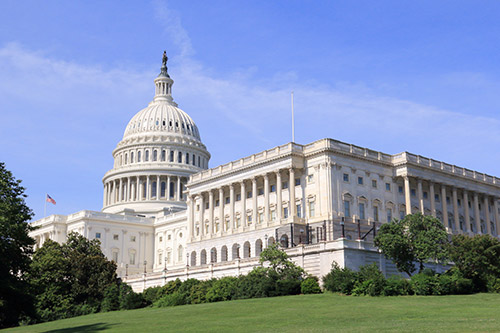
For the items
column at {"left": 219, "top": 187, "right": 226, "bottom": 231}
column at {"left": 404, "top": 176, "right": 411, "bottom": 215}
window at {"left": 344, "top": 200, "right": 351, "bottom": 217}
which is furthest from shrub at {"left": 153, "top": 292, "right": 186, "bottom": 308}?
column at {"left": 404, "top": 176, "right": 411, "bottom": 215}

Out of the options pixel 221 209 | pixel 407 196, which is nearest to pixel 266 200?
pixel 221 209

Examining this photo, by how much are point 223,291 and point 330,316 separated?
24.7m

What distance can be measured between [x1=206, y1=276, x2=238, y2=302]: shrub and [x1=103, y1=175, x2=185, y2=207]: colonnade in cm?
8014

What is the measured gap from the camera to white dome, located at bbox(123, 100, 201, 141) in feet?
511

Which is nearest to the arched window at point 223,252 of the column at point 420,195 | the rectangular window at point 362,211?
the rectangular window at point 362,211

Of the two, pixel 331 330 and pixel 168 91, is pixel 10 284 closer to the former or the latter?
pixel 331 330

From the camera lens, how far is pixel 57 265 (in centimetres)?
7638

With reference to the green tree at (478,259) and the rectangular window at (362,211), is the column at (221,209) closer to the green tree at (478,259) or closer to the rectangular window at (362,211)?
the rectangular window at (362,211)

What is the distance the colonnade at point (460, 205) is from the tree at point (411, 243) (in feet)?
102

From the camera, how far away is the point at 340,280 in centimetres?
5875

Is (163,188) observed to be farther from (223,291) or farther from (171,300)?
(223,291)

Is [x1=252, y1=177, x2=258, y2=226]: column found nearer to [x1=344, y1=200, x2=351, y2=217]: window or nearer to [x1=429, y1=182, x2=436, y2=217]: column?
[x1=344, y1=200, x2=351, y2=217]: window

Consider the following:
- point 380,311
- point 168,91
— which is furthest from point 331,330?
point 168,91

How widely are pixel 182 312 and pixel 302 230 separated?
3765 centimetres
